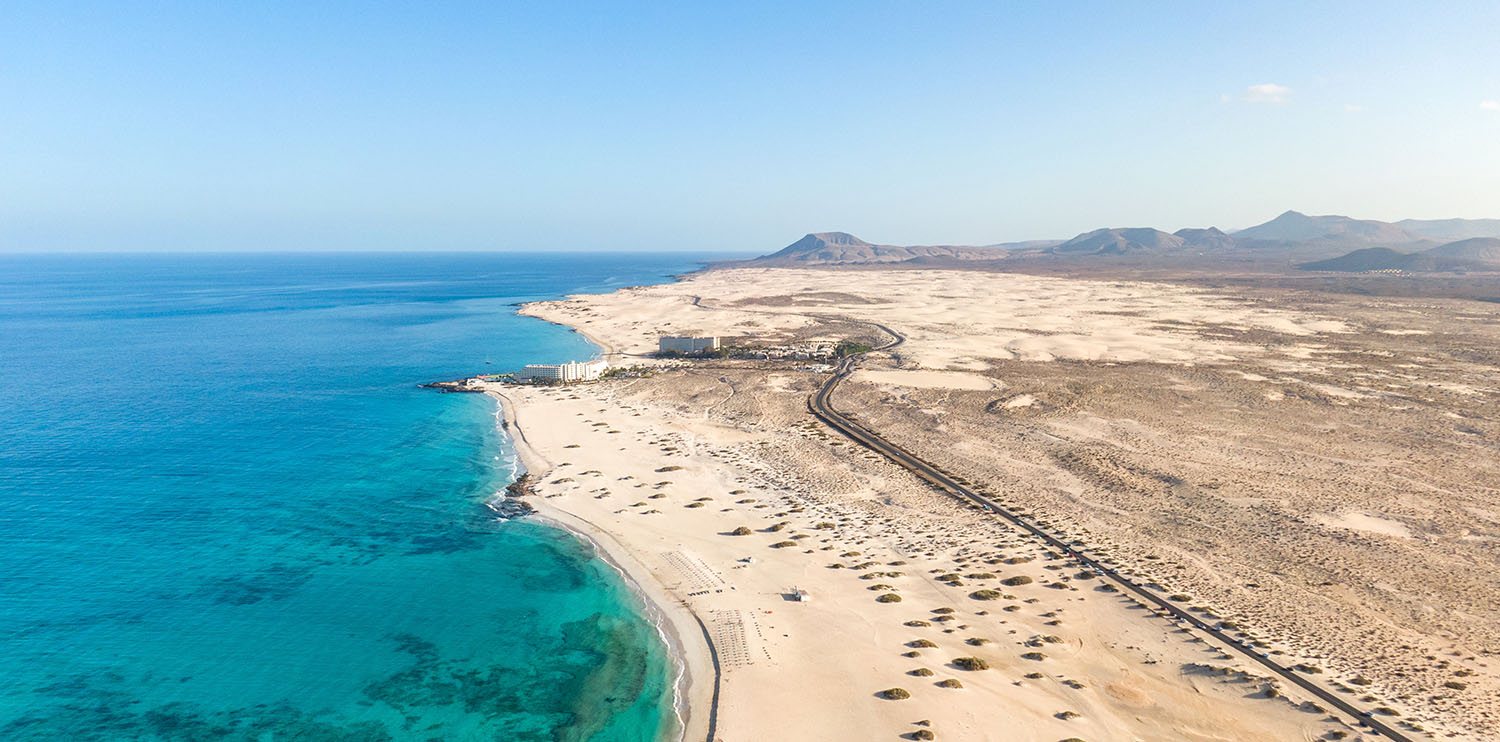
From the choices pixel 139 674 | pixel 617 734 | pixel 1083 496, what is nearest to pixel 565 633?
pixel 617 734

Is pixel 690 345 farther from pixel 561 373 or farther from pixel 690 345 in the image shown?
pixel 561 373

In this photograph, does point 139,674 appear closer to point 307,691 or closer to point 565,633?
point 307,691

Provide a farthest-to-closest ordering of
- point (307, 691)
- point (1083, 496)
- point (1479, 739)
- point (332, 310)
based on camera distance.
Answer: point (332, 310) < point (1083, 496) < point (307, 691) < point (1479, 739)

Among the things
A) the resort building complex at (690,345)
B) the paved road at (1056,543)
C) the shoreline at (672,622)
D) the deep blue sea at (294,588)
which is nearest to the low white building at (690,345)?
the resort building complex at (690,345)

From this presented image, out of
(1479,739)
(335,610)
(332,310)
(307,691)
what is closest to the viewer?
(1479,739)

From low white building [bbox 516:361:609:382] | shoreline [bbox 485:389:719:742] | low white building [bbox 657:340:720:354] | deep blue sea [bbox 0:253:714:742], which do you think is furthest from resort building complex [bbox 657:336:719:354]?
shoreline [bbox 485:389:719:742]

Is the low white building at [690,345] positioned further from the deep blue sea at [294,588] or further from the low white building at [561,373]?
the deep blue sea at [294,588]
